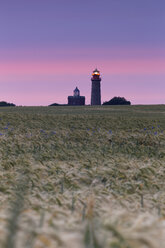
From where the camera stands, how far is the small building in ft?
366

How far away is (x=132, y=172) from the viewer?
718 cm

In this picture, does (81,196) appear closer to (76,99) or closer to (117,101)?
(117,101)

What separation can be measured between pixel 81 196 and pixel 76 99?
107 metres

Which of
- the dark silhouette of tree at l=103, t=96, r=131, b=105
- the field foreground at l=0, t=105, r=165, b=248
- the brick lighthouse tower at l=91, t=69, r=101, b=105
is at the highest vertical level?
the brick lighthouse tower at l=91, t=69, r=101, b=105

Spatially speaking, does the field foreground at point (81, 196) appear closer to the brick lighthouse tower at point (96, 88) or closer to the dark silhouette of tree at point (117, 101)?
the dark silhouette of tree at point (117, 101)

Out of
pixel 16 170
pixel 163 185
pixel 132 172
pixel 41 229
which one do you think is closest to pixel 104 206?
pixel 41 229

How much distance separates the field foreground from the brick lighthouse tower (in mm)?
88429

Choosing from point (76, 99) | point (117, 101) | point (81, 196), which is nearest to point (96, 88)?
point (117, 101)

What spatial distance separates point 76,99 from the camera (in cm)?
11194

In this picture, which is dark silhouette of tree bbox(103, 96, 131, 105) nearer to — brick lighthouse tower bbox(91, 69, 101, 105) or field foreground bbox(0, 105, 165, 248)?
brick lighthouse tower bbox(91, 69, 101, 105)

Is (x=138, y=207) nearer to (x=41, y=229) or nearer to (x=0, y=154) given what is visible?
(x=41, y=229)

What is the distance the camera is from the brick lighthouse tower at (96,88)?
9775 centimetres

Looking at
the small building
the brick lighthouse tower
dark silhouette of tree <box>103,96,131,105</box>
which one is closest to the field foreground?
dark silhouette of tree <box>103,96,131,105</box>

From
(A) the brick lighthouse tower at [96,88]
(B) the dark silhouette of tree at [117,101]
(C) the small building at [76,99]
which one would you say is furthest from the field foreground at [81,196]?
(C) the small building at [76,99]
